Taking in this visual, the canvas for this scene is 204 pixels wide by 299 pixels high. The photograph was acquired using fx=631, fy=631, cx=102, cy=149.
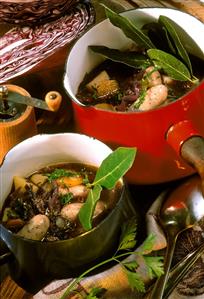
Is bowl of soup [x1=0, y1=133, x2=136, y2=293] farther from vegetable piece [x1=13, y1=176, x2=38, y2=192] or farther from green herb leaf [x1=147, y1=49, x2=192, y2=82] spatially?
green herb leaf [x1=147, y1=49, x2=192, y2=82]

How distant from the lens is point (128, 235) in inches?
41.9

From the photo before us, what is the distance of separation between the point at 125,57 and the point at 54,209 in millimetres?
366

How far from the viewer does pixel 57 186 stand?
3.72ft

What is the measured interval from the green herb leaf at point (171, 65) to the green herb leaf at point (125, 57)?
2.1 inches

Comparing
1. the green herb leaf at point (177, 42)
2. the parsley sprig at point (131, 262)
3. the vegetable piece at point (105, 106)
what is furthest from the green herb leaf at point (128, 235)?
the green herb leaf at point (177, 42)

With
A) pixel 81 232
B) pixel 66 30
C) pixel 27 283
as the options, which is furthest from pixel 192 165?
pixel 66 30

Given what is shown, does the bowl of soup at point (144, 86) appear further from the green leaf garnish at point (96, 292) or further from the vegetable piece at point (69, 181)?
the green leaf garnish at point (96, 292)

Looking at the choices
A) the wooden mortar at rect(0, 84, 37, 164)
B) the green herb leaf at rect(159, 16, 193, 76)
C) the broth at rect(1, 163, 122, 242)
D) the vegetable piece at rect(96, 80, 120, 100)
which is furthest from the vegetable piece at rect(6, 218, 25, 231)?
the green herb leaf at rect(159, 16, 193, 76)

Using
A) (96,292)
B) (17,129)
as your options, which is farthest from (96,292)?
(17,129)

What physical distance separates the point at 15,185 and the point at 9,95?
19 centimetres

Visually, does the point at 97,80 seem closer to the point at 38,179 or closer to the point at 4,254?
the point at 38,179

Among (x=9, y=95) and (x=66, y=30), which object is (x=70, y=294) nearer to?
(x=9, y=95)

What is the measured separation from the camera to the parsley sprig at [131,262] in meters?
1.04

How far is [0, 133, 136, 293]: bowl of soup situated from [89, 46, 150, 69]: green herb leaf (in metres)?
0.22
